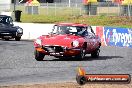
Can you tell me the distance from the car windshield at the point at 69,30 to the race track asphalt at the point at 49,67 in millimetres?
991

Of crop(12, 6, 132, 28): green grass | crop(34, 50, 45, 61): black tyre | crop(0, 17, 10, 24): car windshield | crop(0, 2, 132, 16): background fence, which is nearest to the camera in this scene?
crop(34, 50, 45, 61): black tyre

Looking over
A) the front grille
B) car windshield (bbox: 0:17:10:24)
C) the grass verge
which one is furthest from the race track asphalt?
the grass verge

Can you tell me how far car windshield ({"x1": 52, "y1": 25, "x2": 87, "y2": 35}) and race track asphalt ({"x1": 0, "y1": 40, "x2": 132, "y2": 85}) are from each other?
99 centimetres

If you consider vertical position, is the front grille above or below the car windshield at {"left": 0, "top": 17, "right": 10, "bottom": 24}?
above

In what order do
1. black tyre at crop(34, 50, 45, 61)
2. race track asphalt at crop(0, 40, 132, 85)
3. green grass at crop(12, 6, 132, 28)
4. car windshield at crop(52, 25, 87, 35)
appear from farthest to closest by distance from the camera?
1. green grass at crop(12, 6, 132, 28)
2. car windshield at crop(52, 25, 87, 35)
3. black tyre at crop(34, 50, 45, 61)
4. race track asphalt at crop(0, 40, 132, 85)

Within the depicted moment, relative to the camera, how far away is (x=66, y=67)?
18062 mm

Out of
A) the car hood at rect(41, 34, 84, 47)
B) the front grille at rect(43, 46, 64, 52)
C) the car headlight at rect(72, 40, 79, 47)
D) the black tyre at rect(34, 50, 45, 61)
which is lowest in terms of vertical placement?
the black tyre at rect(34, 50, 45, 61)

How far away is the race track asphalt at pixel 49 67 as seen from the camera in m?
14.9

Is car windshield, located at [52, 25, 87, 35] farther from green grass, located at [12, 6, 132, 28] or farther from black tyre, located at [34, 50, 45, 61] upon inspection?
green grass, located at [12, 6, 132, 28]

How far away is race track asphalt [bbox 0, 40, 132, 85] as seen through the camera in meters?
14.9

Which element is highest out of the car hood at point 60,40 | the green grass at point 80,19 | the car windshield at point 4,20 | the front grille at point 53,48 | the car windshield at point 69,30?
the car windshield at point 69,30

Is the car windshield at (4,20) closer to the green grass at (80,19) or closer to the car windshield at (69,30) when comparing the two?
the car windshield at (69,30)

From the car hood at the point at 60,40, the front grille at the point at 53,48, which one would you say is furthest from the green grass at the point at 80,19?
the front grille at the point at 53,48

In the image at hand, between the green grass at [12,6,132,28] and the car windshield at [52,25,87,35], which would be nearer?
the car windshield at [52,25,87,35]
